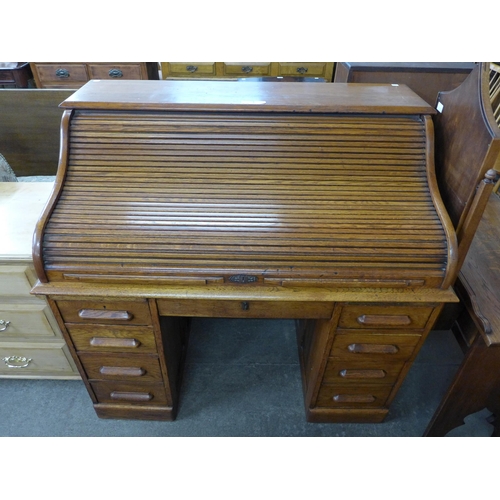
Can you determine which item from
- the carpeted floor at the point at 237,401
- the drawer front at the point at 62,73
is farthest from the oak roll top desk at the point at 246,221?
the drawer front at the point at 62,73

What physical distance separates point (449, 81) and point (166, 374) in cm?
201

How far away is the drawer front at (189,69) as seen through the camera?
3783mm

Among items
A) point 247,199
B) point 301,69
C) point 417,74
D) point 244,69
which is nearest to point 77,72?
point 244,69

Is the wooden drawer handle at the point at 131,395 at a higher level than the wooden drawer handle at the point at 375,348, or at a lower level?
lower

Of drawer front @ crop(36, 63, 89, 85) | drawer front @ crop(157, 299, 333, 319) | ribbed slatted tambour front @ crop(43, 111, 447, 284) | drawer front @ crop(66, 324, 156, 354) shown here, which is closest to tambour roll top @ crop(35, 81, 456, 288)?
ribbed slatted tambour front @ crop(43, 111, 447, 284)

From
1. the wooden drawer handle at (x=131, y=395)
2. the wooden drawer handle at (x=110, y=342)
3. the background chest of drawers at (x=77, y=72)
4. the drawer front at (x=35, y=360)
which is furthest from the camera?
the background chest of drawers at (x=77, y=72)

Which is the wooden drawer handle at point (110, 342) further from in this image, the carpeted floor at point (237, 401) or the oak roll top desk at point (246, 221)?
the carpeted floor at point (237, 401)

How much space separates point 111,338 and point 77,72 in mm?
3339

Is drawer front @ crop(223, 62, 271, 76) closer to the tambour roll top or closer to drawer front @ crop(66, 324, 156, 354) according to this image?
the tambour roll top

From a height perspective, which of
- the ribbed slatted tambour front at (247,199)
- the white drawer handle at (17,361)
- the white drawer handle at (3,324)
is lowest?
the white drawer handle at (17,361)

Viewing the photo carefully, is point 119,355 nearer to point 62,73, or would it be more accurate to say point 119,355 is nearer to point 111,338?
point 111,338

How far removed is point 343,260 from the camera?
4.02 ft

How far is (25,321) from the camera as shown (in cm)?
166

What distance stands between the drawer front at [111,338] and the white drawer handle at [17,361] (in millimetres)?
566
